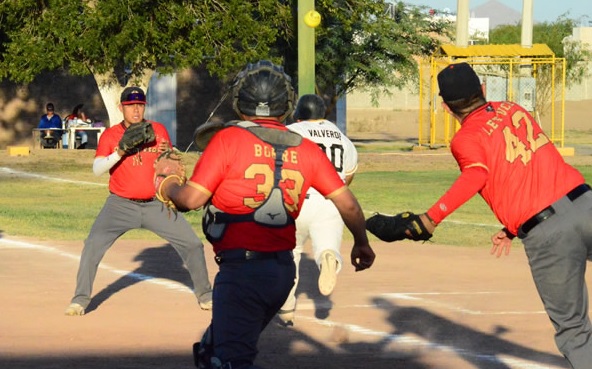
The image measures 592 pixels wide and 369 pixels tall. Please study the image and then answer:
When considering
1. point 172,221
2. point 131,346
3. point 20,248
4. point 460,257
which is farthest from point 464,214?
point 131,346

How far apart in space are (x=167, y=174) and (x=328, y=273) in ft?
10.9

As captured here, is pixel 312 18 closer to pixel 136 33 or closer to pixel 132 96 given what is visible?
pixel 132 96

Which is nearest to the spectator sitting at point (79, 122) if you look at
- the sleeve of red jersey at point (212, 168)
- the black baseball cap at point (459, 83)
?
the black baseball cap at point (459, 83)

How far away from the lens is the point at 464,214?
21.3m

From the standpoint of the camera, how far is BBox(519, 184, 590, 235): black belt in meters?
7.08

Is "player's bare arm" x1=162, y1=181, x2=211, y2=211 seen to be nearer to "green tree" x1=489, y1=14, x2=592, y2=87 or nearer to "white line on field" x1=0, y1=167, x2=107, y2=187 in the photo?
"white line on field" x1=0, y1=167, x2=107, y2=187

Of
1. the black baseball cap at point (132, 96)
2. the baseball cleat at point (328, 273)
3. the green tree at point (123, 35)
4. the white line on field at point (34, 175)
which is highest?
the green tree at point (123, 35)

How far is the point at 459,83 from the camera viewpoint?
23.9 feet

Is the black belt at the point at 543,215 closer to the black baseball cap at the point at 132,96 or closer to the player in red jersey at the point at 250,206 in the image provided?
the player in red jersey at the point at 250,206

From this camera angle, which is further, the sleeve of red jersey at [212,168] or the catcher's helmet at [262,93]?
the catcher's helmet at [262,93]

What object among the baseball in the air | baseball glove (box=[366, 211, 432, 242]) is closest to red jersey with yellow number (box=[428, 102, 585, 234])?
baseball glove (box=[366, 211, 432, 242])

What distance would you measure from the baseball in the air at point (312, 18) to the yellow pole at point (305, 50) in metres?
0.22

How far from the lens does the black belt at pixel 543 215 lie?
7.08m

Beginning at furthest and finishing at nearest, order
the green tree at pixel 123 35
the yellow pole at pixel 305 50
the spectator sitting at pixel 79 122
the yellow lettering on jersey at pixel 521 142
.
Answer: the spectator sitting at pixel 79 122, the green tree at pixel 123 35, the yellow pole at pixel 305 50, the yellow lettering on jersey at pixel 521 142
